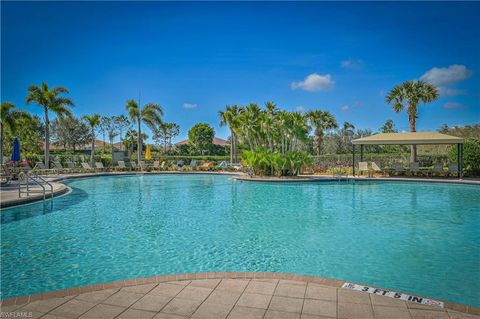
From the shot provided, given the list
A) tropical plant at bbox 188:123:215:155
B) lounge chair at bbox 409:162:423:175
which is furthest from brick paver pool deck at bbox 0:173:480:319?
tropical plant at bbox 188:123:215:155

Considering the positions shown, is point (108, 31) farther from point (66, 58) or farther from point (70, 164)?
point (70, 164)

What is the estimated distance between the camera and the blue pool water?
5141 mm

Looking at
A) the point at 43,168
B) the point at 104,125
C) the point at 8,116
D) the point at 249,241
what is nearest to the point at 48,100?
the point at 8,116

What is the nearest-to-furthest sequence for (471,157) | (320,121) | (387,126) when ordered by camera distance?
(471,157), (320,121), (387,126)

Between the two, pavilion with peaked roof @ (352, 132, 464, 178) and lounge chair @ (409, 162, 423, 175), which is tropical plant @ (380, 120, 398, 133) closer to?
pavilion with peaked roof @ (352, 132, 464, 178)

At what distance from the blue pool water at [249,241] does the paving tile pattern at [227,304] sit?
59.3 inches

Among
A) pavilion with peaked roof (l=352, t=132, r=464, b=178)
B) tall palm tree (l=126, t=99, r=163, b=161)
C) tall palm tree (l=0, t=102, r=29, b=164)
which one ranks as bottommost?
pavilion with peaked roof (l=352, t=132, r=464, b=178)

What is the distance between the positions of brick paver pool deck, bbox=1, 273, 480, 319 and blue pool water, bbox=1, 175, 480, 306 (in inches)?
56.1

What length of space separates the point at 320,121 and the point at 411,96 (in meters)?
14.4

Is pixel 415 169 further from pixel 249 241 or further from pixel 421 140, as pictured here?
pixel 249 241

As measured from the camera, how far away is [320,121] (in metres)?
41.2

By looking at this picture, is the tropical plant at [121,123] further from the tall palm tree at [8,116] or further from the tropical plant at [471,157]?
the tropical plant at [471,157]

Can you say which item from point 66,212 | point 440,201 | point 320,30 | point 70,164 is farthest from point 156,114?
point 440,201

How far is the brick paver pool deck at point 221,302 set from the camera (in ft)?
10.2
